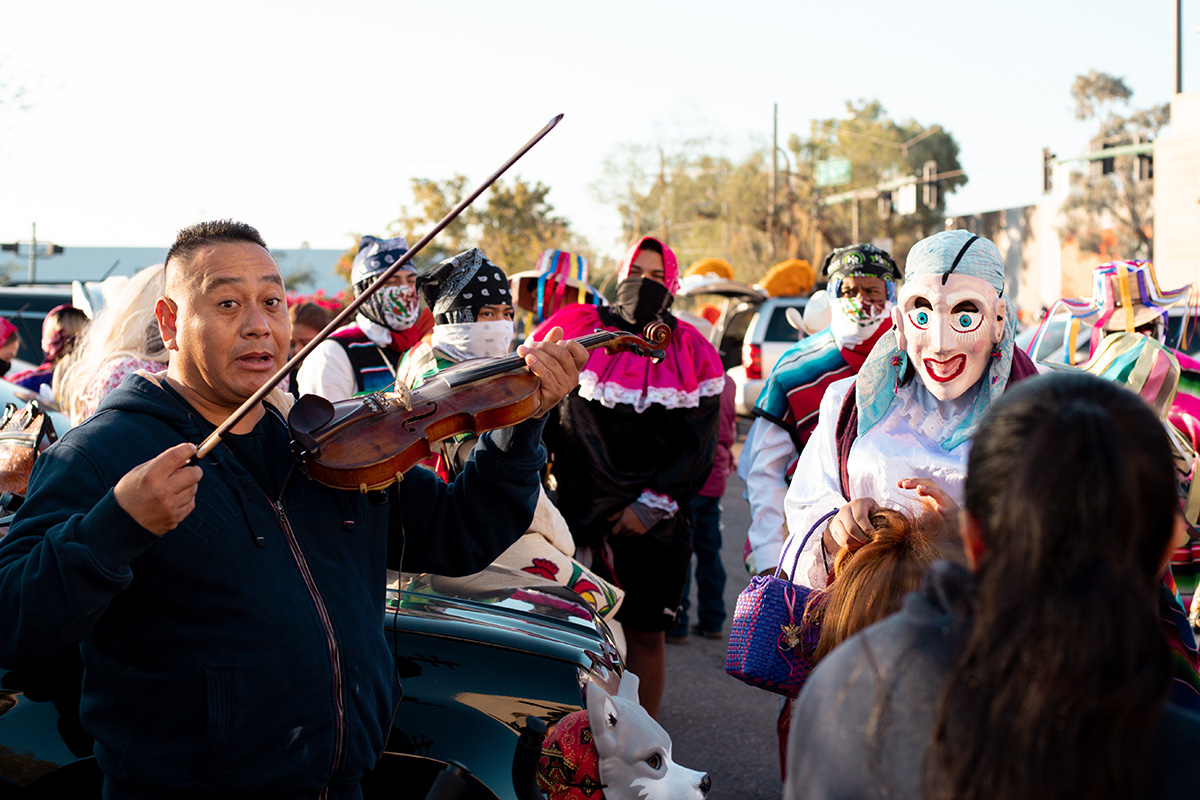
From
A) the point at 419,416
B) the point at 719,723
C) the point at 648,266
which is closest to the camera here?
the point at 419,416

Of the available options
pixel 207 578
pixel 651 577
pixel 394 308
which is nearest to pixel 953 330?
pixel 207 578

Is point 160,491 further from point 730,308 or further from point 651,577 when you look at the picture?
point 730,308

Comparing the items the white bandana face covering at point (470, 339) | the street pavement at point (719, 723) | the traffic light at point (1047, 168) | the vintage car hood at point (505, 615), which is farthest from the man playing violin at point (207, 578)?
the traffic light at point (1047, 168)

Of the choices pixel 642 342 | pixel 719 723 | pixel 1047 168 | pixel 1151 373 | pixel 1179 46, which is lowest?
pixel 719 723

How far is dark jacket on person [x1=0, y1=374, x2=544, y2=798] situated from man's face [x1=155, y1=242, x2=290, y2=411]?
9 centimetres

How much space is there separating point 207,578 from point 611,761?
3.55ft

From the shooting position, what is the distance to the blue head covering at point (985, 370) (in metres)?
2.77

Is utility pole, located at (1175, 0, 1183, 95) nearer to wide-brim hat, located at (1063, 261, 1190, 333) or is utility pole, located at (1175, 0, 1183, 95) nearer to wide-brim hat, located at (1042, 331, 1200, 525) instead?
wide-brim hat, located at (1063, 261, 1190, 333)

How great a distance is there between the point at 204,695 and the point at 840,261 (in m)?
3.49

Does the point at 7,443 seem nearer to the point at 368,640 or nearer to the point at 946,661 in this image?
the point at 368,640

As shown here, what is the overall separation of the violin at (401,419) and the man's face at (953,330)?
0.89 meters

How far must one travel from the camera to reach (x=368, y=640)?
211 centimetres

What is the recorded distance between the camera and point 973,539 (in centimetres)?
121

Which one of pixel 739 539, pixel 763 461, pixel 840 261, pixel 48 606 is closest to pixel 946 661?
pixel 48 606
